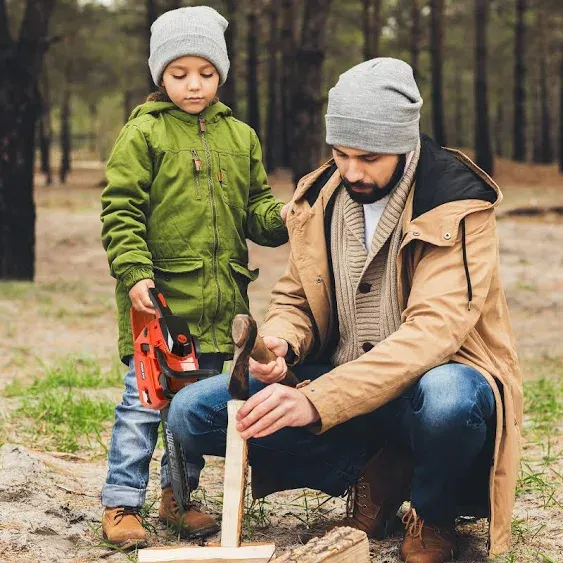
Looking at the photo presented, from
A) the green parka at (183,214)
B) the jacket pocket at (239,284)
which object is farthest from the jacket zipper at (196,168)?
the jacket pocket at (239,284)

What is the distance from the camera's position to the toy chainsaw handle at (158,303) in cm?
335

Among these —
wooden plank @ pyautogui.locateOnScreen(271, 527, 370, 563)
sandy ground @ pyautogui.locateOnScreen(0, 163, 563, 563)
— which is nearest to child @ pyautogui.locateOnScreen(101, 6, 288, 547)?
sandy ground @ pyautogui.locateOnScreen(0, 163, 563, 563)

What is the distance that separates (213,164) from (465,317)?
1172 millimetres

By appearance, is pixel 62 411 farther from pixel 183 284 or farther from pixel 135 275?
pixel 135 275

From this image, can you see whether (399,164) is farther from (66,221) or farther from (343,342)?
(66,221)

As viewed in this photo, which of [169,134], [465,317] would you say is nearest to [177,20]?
[169,134]

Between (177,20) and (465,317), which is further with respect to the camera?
(177,20)

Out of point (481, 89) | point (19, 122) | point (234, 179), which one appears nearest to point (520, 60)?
point (481, 89)

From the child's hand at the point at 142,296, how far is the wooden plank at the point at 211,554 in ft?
2.87

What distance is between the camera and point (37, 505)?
3711mm

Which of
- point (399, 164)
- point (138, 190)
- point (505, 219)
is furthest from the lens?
point (505, 219)

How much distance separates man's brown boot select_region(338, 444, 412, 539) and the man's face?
88cm

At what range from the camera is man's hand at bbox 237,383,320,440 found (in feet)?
9.57

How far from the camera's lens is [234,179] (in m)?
3.78
